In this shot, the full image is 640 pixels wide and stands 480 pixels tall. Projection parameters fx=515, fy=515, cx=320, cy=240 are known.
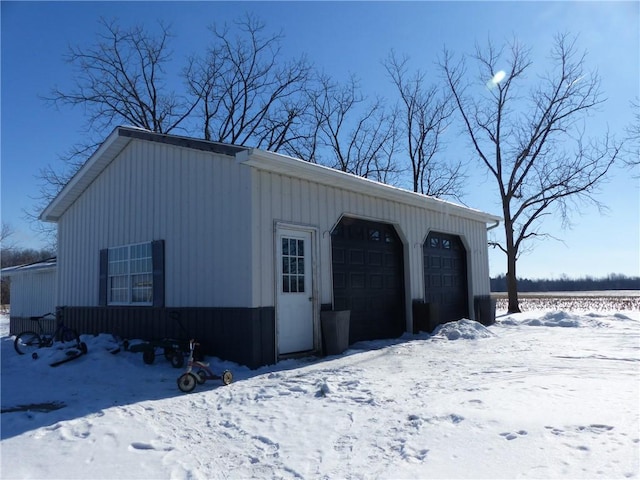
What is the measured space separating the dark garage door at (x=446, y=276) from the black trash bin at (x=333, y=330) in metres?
3.81

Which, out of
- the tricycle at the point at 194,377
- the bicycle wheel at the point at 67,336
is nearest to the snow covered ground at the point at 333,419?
the tricycle at the point at 194,377

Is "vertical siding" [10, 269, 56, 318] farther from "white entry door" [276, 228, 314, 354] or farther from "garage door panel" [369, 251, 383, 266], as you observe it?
"garage door panel" [369, 251, 383, 266]

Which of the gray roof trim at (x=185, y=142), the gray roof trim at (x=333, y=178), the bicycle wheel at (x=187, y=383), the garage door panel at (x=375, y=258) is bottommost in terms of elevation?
the bicycle wheel at (x=187, y=383)

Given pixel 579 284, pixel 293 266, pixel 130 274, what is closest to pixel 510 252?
pixel 293 266

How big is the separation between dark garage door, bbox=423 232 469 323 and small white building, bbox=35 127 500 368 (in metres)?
0.07

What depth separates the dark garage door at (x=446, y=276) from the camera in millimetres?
12648

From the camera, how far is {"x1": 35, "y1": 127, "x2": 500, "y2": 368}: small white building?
8.02 m

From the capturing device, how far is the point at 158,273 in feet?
30.7

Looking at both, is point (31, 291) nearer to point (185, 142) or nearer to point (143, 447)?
point (185, 142)

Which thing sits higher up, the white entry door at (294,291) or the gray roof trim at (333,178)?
the gray roof trim at (333,178)

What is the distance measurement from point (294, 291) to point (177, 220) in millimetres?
2468

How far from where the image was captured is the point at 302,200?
8.91 meters

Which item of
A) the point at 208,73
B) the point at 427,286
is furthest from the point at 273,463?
the point at 208,73

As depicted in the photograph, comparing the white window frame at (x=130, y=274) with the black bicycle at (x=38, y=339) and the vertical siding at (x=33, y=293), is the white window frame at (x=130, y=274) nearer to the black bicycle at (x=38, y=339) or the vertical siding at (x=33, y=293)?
the black bicycle at (x=38, y=339)
